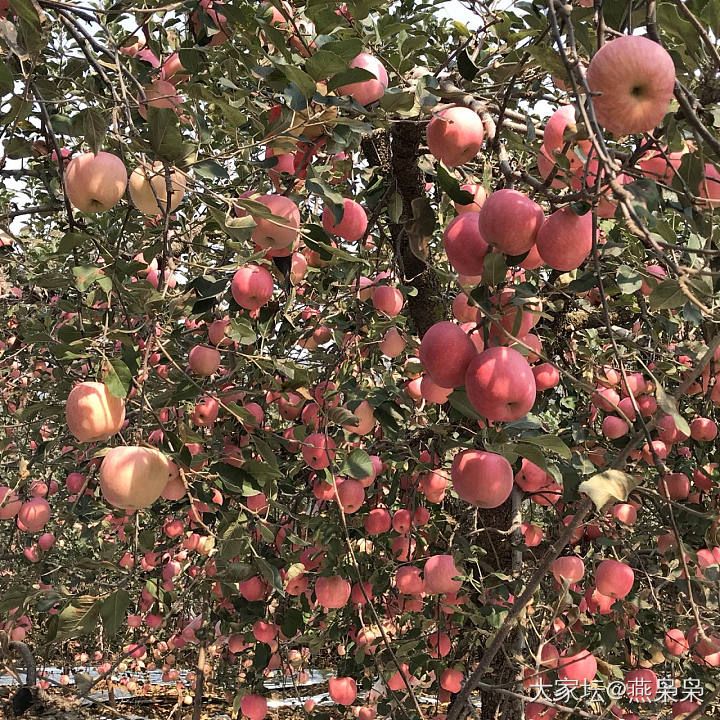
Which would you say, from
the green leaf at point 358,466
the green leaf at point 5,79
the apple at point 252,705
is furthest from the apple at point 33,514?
the green leaf at point 5,79

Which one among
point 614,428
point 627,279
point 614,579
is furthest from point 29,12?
point 614,428

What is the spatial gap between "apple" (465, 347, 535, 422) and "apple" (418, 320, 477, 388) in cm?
4

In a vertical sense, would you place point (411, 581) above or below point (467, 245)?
below

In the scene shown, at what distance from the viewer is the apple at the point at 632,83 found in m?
0.77

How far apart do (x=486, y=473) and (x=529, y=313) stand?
1.05 ft

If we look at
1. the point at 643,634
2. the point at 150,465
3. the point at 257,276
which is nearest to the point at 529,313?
the point at 257,276

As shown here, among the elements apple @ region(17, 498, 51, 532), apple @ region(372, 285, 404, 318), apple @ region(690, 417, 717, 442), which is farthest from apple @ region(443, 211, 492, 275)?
apple @ region(17, 498, 51, 532)

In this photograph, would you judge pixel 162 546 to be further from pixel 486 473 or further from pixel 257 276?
pixel 486 473

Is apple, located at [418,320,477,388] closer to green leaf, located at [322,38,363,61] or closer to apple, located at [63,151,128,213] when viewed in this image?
green leaf, located at [322,38,363,61]

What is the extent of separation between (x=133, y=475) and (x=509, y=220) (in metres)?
0.80

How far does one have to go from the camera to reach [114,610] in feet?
4.35

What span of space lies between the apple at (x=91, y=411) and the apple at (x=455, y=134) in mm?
734

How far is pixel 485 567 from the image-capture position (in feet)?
6.63

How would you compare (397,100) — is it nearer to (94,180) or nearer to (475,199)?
(475,199)
